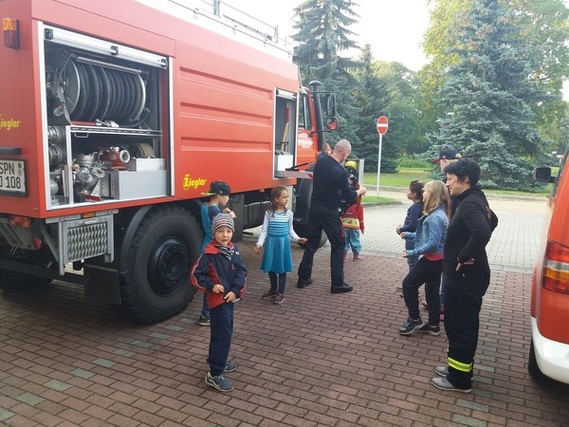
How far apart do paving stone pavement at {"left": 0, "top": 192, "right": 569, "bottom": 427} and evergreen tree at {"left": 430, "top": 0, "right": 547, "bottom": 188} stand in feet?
52.9

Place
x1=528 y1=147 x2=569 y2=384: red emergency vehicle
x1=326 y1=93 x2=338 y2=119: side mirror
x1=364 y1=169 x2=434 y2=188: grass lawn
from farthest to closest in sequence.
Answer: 1. x1=364 y1=169 x2=434 y2=188: grass lawn
2. x1=326 y1=93 x2=338 y2=119: side mirror
3. x1=528 y1=147 x2=569 y2=384: red emergency vehicle

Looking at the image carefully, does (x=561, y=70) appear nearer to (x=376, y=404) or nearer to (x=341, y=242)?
(x=341, y=242)

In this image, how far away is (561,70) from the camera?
2809 centimetres

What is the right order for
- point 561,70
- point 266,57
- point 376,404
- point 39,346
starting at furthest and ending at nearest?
point 561,70 < point 266,57 < point 39,346 < point 376,404

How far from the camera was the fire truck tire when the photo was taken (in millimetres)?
4477

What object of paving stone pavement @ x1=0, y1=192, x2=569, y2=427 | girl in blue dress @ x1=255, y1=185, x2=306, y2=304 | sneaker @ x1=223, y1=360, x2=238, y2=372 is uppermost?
girl in blue dress @ x1=255, y1=185, x2=306, y2=304

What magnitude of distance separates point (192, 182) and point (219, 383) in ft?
7.47

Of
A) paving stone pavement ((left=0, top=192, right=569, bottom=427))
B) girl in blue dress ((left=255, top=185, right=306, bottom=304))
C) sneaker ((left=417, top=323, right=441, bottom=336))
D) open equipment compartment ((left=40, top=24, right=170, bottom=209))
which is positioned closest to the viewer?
paving stone pavement ((left=0, top=192, right=569, bottom=427))

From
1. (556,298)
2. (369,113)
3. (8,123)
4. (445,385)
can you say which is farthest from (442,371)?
(369,113)

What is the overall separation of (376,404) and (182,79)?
11.4 feet

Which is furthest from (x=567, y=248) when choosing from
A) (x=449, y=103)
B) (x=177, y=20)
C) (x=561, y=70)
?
(x=561, y=70)

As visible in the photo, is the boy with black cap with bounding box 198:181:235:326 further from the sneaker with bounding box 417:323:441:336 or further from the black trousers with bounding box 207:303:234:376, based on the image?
the sneaker with bounding box 417:323:441:336

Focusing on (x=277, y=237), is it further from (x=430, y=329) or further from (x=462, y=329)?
(x=462, y=329)

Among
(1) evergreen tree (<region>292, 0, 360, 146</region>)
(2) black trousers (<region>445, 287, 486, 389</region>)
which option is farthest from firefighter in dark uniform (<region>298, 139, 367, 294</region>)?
(1) evergreen tree (<region>292, 0, 360, 146</region>)
